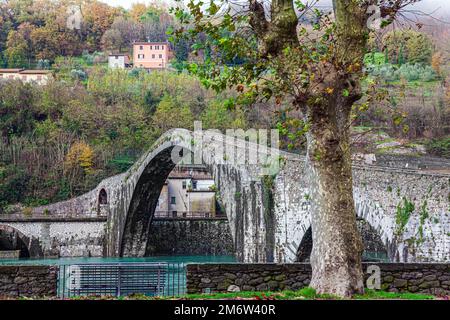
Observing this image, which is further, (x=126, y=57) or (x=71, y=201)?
(x=126, y=57)

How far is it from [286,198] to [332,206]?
13499 millimetres

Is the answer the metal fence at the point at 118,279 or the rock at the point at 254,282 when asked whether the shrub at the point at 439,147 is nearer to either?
the metal fence at the point at 118,279

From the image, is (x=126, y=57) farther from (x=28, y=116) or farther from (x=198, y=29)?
(x=198, y=29)

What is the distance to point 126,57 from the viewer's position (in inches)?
4195

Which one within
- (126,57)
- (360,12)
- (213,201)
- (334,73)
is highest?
(126,57)

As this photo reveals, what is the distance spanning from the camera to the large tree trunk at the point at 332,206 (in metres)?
11.6

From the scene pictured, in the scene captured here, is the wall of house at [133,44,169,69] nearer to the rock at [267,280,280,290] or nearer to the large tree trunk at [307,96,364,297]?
the rock at [267,280,280,290]

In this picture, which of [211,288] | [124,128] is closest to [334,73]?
[211,288]

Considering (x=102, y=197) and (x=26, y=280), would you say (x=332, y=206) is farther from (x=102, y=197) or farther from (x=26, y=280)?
(x=102, y=197)

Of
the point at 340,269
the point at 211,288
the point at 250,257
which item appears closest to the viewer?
the point at 340,269

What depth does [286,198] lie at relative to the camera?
25188 mm

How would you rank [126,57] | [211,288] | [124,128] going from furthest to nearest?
[126,57]
[124,128]
[211,288]

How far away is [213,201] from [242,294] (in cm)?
4746

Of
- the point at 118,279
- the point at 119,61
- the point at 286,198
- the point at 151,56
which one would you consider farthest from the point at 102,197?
the point at 119,61
